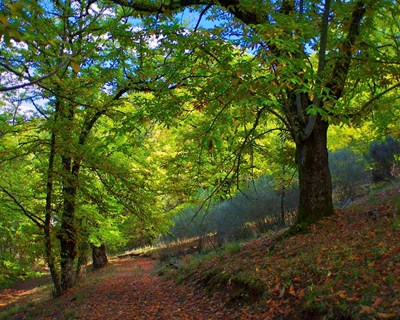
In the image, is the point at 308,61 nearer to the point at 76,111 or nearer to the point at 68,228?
the point at 76,111

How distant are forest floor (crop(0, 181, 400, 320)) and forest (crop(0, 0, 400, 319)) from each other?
0.11m

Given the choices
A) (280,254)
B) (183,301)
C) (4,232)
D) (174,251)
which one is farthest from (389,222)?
(174,251)

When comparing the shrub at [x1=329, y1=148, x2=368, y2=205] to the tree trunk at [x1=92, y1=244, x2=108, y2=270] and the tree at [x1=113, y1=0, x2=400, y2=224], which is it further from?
the tree trunk at [x1=92, y1=244, x2=108, y2=270]

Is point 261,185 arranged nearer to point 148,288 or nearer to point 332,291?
point 148,288

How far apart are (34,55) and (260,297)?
620 cm

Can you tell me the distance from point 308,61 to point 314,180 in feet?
8.90

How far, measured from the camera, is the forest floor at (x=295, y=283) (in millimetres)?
3984

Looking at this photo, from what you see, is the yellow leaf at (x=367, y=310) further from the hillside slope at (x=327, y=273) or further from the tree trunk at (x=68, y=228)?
the tree trunk at (x=68, y=228)

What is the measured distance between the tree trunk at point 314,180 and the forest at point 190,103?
0.07 feet

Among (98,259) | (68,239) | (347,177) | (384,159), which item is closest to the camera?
(68,239)

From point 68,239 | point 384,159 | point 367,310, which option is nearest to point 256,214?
point 384,159

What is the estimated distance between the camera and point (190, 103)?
6555mm

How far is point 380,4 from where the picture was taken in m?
5.39

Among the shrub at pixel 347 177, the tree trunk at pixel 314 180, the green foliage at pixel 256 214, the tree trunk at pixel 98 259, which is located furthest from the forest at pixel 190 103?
the tree trunk at pixel 98 259
